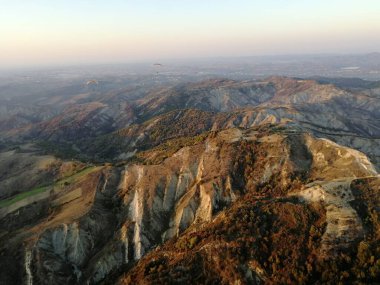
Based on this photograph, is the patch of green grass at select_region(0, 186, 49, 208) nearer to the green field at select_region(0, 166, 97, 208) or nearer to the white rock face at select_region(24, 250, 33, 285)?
the green field at select_region(0, 166, 97, 208)

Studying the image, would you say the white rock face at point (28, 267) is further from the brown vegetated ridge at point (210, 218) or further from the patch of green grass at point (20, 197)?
A: the patch of green grass at point (20, 197)

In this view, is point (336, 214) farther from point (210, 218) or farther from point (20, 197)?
point (20, 197)

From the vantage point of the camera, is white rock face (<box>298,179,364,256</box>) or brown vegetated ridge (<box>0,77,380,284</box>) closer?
brown vegetated ridge (<box>0,77,380,284</box>)

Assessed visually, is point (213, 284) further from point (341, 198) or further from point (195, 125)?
point (195, 125)

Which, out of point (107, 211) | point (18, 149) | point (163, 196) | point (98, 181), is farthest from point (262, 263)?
point (18, 149)

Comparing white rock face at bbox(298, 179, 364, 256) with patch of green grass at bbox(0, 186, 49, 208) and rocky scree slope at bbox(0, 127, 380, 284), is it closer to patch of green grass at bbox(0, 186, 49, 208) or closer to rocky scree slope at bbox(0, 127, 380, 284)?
rocky scree slope at bbox(0, 127, 380, 284)

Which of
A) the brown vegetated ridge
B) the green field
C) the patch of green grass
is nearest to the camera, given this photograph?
the brown vegetated ridge

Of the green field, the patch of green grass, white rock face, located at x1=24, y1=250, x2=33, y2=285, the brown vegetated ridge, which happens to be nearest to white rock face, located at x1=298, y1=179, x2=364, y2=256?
the brown vegetated ridge

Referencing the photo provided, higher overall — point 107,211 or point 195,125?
point 107,211

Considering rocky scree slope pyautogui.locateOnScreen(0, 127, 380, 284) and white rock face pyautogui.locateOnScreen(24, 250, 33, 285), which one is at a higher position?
rocky scree slope pyautogui.locateOnScreen(0, 127, 380, 284)

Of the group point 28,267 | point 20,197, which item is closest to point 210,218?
point 28,267

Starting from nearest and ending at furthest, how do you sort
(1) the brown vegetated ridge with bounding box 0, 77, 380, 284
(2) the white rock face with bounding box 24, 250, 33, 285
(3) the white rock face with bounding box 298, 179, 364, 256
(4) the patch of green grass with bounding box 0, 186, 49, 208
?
(1) the brown vegetated ridge with bounding box 0, 77, 380, 284 < (3) the white rock face with bounding box 298, 179, 364, 256 < (2) the white rock face with bounding box 24, 250, 33, 285 < (4) the patch of green grass with bounding box 0, 186, 49, 208
